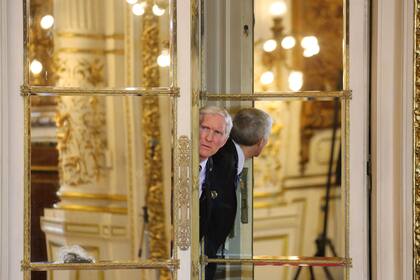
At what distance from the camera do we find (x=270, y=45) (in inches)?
72.0

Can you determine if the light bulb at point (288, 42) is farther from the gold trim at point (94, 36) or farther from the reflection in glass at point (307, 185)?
the gold trim at point (94, 36)

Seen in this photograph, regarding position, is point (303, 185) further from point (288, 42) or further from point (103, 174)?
point (103, 174)

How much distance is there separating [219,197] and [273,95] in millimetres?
348

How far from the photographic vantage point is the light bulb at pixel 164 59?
181cm

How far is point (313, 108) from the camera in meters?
1.83

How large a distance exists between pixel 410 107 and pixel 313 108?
0.91ft

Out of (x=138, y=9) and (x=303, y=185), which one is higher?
(x=138, y=9)

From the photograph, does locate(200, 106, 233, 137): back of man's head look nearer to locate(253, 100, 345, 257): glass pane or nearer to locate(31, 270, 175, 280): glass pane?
locate(253, 100, 345, 257): glass pane

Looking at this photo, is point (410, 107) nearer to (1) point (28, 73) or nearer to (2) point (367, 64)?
(2) point (367, 64)

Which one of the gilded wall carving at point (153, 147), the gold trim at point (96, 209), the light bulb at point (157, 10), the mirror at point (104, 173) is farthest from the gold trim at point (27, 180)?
the light bulb at point (157, 10)

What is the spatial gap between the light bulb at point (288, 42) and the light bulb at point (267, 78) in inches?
3.6

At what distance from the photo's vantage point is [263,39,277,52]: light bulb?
72.0 inches

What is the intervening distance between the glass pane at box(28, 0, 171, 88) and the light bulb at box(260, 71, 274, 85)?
0.28 m

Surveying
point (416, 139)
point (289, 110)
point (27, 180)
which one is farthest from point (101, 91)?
point (416, 139)
